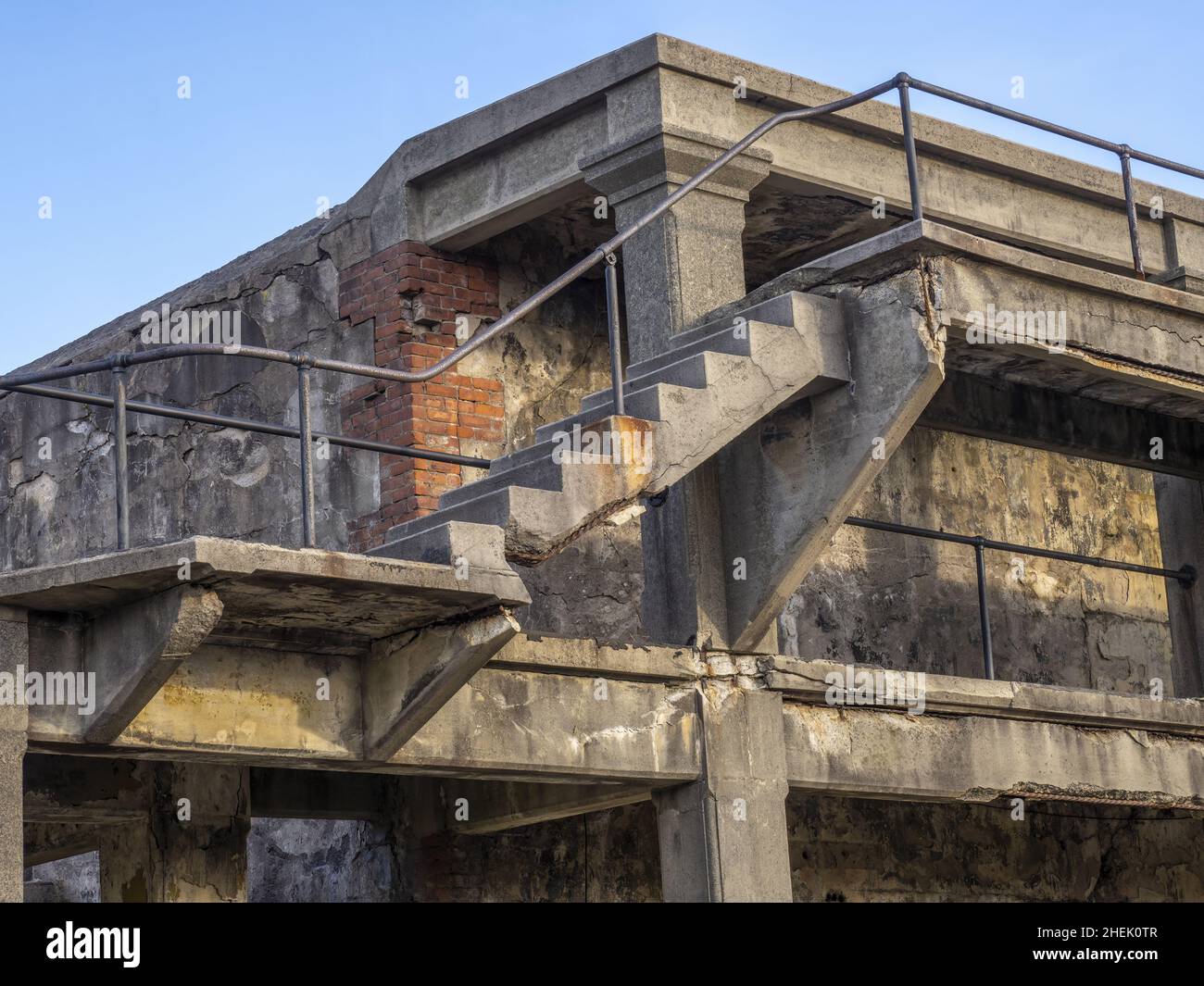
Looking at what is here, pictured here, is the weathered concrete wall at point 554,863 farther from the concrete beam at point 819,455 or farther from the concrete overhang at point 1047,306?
the concrete overhang at point 1047,306

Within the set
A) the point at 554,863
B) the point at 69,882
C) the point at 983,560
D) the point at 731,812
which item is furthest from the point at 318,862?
the point at 983,560

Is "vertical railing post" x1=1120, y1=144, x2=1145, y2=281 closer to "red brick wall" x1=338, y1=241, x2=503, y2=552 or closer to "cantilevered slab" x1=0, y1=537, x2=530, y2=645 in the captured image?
"red brick wall" x1=338, y1=241, x2=503, y2=552

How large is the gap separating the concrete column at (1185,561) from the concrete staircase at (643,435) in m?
4.04

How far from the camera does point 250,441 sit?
1111 cm

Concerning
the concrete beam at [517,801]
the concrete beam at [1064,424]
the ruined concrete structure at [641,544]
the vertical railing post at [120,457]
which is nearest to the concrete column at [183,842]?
the ruined concrete structure at [641,544]

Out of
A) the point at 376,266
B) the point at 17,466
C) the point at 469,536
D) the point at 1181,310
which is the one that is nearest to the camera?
the point at 469,536

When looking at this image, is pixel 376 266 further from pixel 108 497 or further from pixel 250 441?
pixel 108 497

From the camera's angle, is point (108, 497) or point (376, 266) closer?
point (376, 266)

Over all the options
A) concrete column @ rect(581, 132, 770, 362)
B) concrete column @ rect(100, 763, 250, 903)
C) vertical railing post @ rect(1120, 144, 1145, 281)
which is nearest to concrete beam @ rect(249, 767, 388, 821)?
concrete column @ rect(100, 763, 250, 903)

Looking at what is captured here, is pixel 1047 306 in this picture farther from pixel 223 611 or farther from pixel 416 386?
pixel 223 611

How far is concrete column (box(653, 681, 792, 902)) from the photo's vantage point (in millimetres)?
8047

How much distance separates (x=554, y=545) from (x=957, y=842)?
560cm
